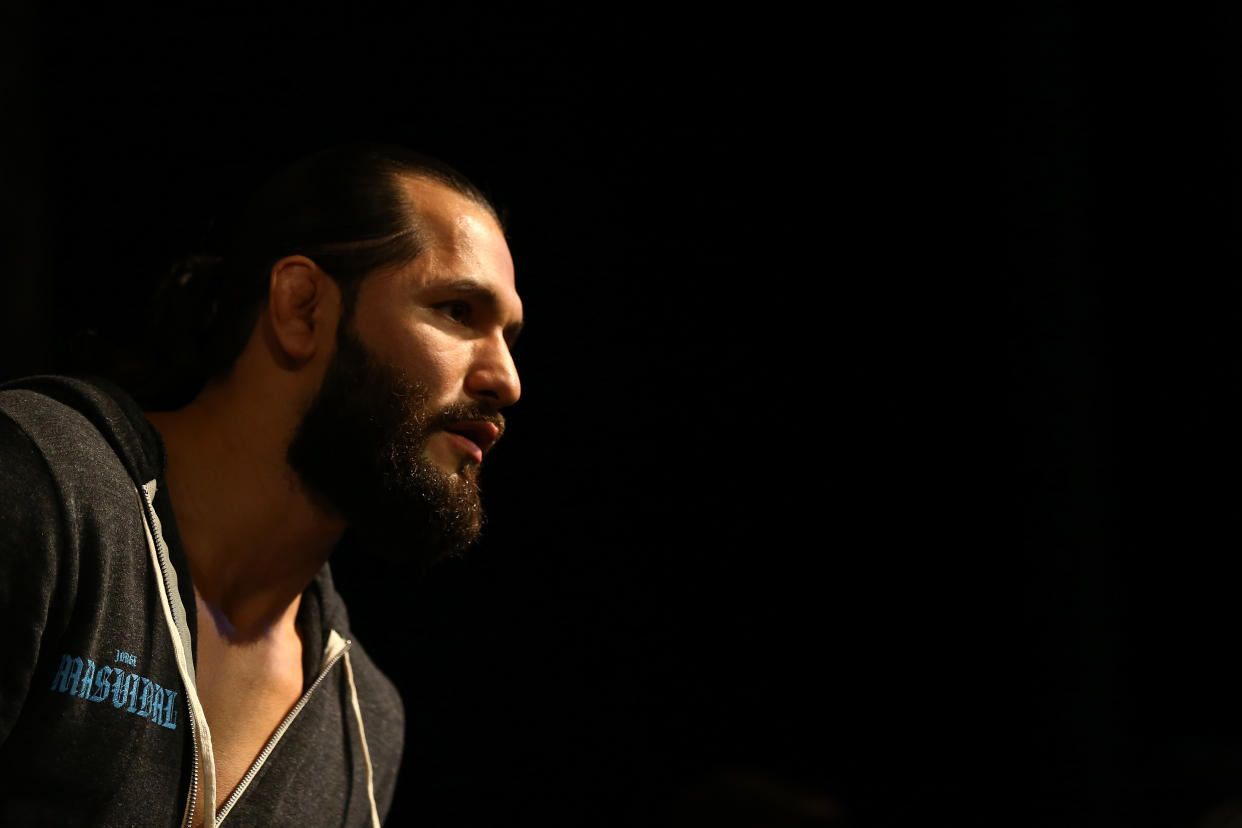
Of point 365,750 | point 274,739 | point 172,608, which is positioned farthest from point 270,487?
point 365,750

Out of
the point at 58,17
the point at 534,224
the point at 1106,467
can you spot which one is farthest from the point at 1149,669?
the point at 58,17

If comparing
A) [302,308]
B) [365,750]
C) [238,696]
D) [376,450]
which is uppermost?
[302,308]

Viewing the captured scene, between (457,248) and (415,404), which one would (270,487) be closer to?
(415,404)

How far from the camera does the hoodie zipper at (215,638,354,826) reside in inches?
51.5

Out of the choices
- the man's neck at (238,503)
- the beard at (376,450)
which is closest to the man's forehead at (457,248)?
the beard at (376,450)

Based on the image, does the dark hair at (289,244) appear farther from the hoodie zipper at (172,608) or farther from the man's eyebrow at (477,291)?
the hoodie zipper at (172,608)

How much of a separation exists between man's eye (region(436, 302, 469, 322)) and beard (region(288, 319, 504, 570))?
0.09 m

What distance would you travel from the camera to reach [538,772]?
6.19 ft

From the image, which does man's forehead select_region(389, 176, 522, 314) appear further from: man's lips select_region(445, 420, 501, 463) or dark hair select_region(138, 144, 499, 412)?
man's lips select_region(445, 420, 501, 463)

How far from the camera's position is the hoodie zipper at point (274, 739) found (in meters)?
1.31

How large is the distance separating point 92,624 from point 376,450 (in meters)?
0.34

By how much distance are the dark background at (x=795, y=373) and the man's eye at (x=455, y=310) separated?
538mm

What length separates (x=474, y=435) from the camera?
139cm

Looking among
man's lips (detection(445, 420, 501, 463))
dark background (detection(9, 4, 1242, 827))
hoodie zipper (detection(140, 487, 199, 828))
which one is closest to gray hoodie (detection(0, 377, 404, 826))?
hoodie zipper (detection(140, 487, 199, 828))
